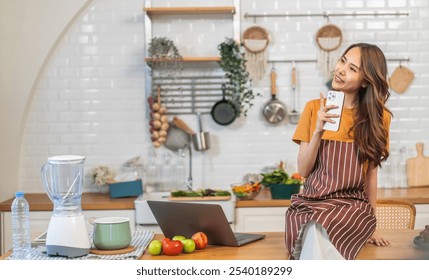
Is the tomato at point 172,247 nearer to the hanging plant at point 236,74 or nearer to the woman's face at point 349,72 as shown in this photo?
the woman's face at point 349,72

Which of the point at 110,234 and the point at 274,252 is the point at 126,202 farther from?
the point at 274,252

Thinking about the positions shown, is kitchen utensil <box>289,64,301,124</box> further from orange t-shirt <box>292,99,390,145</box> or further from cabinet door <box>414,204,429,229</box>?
orange t-shirt <box>292,99,390,145</box>

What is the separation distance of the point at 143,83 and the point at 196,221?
2.54 m

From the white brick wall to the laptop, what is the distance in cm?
233

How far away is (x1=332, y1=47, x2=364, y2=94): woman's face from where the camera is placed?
2471mm

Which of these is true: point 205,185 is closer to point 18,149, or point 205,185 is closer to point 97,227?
point 18,149

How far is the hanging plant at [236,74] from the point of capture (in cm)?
481

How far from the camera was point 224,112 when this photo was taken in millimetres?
4992

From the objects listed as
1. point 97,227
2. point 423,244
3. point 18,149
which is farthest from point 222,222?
point 18,149

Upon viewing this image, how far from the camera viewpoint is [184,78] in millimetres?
5039

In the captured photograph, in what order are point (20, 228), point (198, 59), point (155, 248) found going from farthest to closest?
1. point (198, 59)
2. point (20, 228)
3. point (155, 248)

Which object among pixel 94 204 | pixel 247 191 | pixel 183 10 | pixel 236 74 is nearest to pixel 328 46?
pixel 236 74
